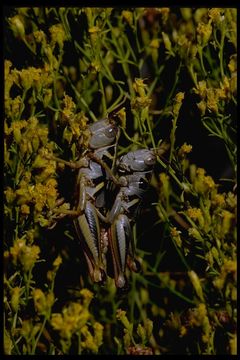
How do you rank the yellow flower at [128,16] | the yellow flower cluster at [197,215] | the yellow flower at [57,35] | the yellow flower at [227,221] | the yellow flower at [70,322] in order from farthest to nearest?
1. the yellow flower at [128,16]
2. the yellow flower at [57,35]
3. the yellow flower cluster at [197,215]
4. the yellow flower at [227,221]
5. the yellow flower at [70,322]

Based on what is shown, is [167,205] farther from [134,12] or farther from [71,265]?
[134,12]

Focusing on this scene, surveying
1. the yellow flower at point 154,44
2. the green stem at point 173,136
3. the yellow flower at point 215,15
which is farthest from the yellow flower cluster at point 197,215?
the yellow flower at point 154,44

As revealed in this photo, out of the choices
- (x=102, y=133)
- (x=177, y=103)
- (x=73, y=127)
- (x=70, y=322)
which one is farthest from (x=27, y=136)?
(x=70, y=322)

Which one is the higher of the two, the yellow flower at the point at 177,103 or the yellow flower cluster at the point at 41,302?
the yellow flower at the point at 177,103

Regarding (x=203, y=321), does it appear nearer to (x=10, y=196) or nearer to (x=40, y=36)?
(x=10, y=196)

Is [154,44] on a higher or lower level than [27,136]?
higher

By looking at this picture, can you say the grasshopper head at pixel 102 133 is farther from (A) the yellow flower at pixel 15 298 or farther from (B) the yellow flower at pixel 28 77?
(A) the yellow flower at pixel 15 298

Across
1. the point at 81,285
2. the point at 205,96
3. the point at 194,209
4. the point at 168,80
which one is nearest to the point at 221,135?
the point at 205,96

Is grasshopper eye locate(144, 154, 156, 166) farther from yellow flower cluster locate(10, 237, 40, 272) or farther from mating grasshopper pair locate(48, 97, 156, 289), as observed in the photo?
yellow flower cluster locate(10, 237, 40, 272)
